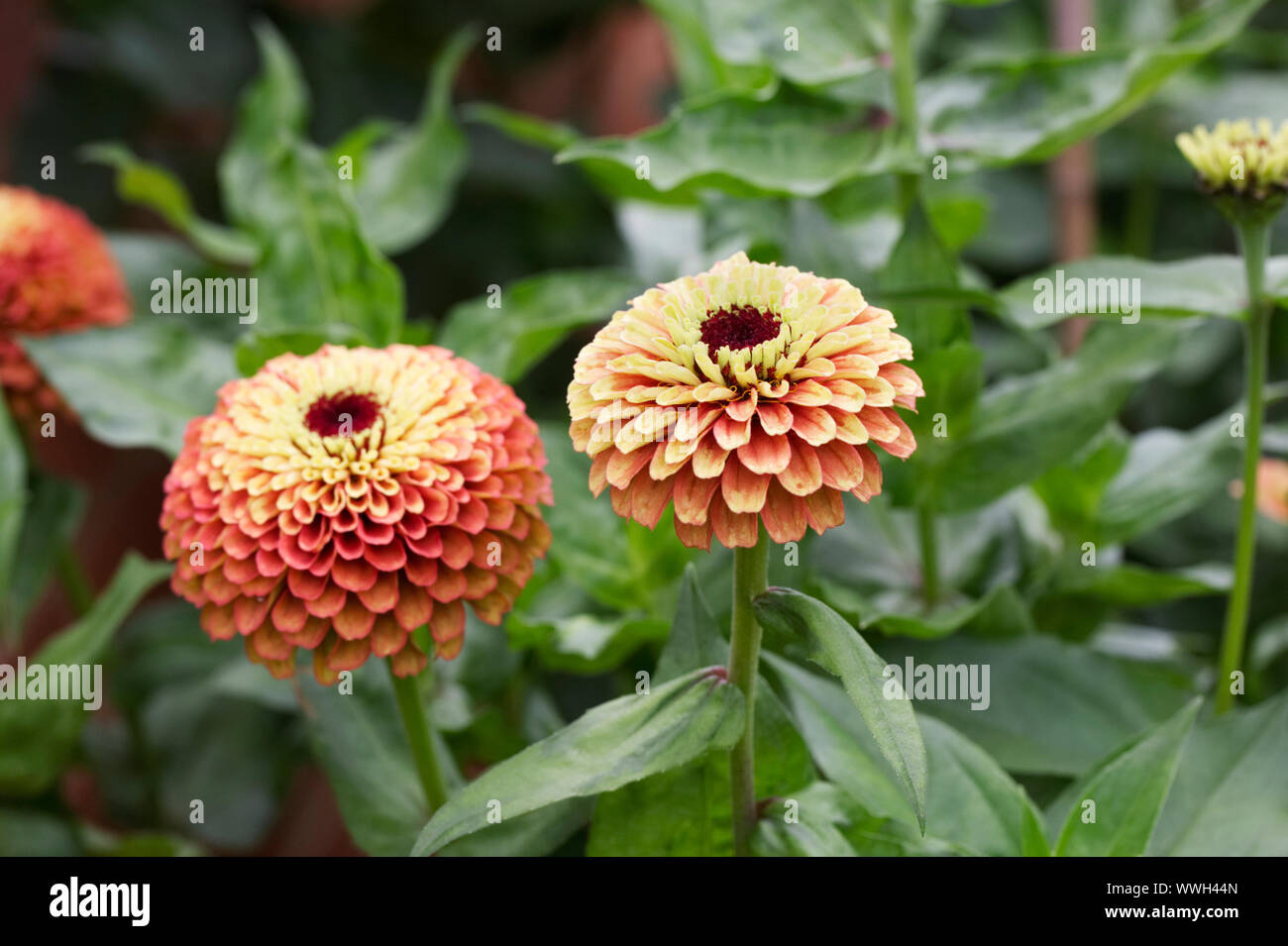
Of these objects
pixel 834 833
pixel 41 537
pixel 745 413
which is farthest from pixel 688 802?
pixel 41 537

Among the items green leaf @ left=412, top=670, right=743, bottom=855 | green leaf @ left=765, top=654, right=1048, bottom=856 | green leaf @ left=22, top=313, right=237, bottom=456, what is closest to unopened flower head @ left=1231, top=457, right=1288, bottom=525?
green leaf @ left=765, top=654, right=1048, bottom=856

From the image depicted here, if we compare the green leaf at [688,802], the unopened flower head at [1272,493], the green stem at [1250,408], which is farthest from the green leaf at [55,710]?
the unopened flower head at [1272,493]

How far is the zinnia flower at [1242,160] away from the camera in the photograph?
1.43ft

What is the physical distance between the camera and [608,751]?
1.16 ft

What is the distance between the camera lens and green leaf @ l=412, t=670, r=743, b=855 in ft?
1.11

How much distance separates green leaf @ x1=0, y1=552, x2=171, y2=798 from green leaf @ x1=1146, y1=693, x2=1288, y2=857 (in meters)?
0.41

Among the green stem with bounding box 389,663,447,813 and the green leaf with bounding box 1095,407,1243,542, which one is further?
the green leaf with bounding box 1095,407,1243,542

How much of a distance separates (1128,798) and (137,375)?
1.47 ft

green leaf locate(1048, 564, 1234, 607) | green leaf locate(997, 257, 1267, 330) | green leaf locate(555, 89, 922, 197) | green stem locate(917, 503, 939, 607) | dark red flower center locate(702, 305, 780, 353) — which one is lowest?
green leaf locate(1048, 564, 1234, 607)

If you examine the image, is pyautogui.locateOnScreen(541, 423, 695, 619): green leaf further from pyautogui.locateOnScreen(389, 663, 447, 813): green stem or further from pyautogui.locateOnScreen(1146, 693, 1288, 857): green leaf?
pyautogui.locateOnScreen(1146, 693, 1288, 857): green leaf

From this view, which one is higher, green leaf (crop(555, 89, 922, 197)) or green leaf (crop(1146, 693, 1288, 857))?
green leaf (crop(555, 89, 922, 197))

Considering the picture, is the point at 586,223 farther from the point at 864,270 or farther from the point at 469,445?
the point at 469,445
